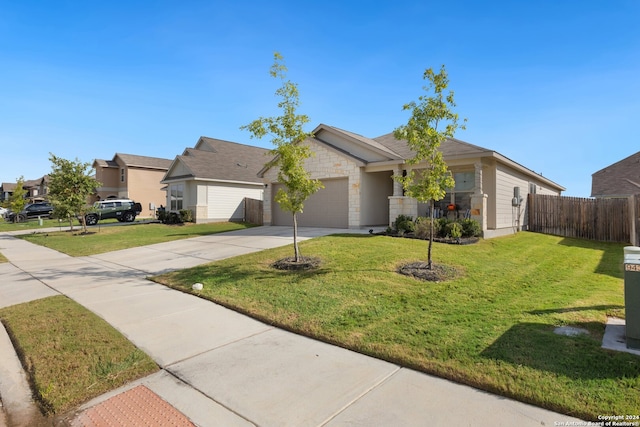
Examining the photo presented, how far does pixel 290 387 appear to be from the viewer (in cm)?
330

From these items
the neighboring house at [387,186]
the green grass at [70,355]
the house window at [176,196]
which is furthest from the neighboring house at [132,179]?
the green grass at [70,355]

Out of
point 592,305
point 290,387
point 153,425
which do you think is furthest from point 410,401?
point 592,305

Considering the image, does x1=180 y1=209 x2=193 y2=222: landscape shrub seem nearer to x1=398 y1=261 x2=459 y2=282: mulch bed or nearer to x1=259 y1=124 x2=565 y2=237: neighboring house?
x1=259 y1=124 x2=565 y2=237: neighboring house

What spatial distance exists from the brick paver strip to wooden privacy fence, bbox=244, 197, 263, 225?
797 inches

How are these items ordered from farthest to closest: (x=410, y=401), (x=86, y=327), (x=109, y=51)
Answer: (x=109, y=51) → (x=86, y=327) → (x=410, y=401)

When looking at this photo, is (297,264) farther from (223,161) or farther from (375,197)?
(223,161)

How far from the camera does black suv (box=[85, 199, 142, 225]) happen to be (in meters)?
24.3

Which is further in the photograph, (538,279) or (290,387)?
(538,279)

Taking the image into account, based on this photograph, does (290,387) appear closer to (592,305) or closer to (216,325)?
(216,325)

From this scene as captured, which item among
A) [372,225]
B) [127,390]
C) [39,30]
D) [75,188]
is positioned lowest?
[127,390]

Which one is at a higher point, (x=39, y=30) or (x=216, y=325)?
(x=39, y=30)

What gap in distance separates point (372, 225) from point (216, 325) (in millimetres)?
12182

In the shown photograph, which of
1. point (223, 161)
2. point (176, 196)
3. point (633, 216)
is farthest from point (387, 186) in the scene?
point (176, 196)

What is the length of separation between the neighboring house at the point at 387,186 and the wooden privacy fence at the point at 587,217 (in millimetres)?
808
